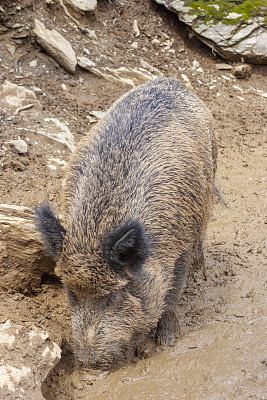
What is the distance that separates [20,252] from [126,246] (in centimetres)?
158

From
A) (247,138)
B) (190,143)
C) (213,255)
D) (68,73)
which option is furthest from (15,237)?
(247,138)

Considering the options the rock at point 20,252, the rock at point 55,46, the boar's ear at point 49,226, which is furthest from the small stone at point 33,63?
the boar's ear at point 49,226

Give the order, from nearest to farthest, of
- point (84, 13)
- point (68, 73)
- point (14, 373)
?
point (14, 373) → point (68, 73) → point (84, 13)

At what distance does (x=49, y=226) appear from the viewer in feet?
11.9

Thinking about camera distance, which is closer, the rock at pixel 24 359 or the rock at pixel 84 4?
the rock at pixel 24 359

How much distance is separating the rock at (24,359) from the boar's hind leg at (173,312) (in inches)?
43.6

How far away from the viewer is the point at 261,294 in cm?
503

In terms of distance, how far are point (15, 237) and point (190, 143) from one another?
74.8 inches

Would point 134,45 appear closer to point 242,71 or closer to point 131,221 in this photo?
point 242,71

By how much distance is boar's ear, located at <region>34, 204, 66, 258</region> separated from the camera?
3.62m

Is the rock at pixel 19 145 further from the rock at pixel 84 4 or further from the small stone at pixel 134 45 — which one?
the small stone at pixel 134 45

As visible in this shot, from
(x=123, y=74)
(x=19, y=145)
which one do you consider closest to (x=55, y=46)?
(x=123, y=74)

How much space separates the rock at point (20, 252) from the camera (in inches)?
175

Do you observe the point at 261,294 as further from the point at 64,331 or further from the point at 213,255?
the point at 64,331
